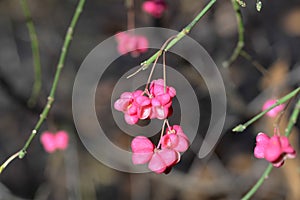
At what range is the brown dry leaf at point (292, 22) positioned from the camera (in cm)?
400

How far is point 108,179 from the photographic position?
351 centimetres

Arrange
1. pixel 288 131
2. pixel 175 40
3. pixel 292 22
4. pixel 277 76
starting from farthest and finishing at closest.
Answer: pixel 292 22
pixel 277 76
pixel 288 131
pixel 175 40

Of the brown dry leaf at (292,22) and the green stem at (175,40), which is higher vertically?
the brown dry leaf at (292,22)

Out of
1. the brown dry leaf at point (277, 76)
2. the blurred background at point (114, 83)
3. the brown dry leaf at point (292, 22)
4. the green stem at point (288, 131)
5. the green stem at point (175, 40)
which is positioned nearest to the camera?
the green stem at point (175, 40)

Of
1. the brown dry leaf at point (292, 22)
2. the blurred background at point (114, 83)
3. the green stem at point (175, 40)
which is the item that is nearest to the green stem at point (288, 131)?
the green stem at point (175, 40)

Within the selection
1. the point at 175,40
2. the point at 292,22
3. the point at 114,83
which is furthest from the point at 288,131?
the point at 292,22

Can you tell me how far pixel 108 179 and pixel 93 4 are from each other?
4.46ft

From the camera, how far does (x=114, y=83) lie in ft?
12.5

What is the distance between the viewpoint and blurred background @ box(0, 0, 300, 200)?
3.15 m

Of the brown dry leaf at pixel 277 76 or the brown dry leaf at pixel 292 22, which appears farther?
the brown dry leaf at pixel 292 22

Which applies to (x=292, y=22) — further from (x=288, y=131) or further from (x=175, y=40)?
(x=175, y=40)

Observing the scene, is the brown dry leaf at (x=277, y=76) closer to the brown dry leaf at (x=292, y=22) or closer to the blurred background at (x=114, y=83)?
the blurred background at (x=114, y=83)

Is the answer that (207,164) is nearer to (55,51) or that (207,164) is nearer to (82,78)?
(82,78)

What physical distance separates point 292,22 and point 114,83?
1.32 meters
